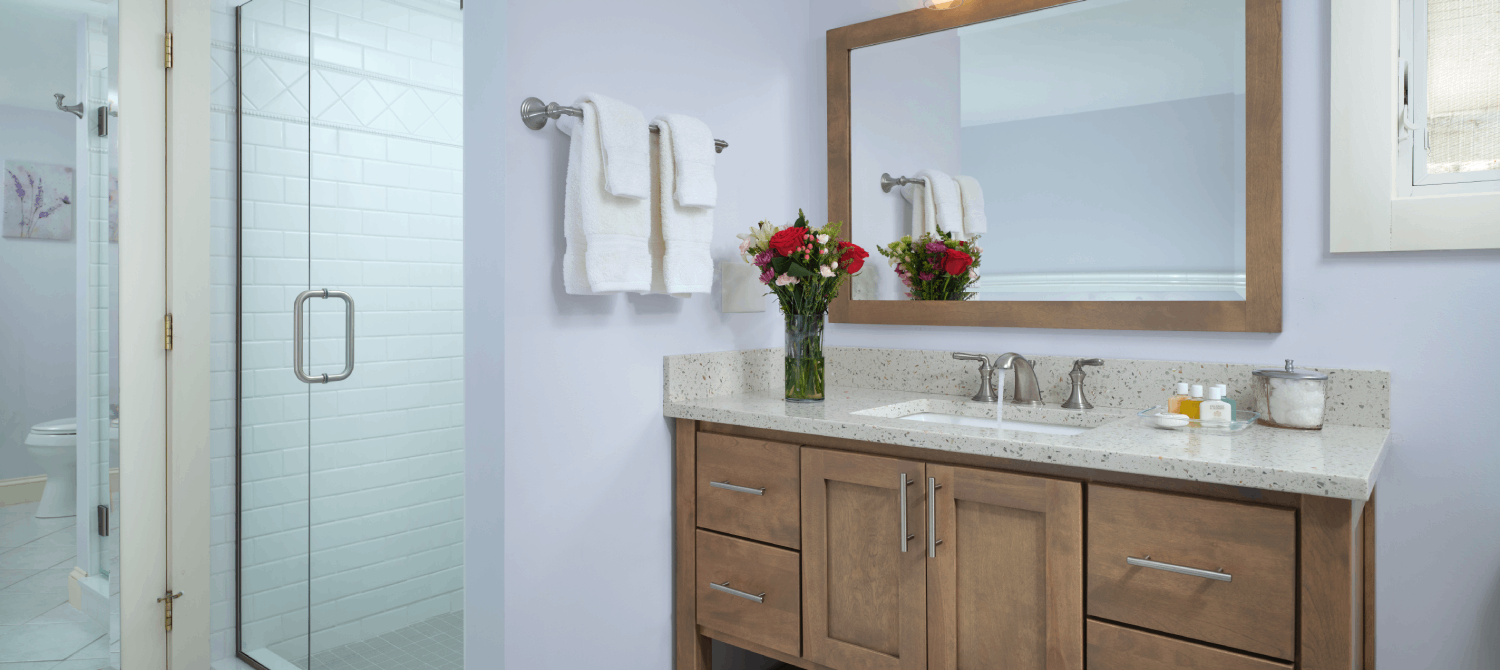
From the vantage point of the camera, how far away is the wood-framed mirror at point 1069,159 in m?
1.64

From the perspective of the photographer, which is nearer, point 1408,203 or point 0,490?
point 1408,203

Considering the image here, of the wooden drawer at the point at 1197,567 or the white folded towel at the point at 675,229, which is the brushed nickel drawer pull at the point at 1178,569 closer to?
the wooden drawer at the point at 1197,567

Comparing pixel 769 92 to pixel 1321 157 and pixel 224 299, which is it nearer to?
pixel 1321 157

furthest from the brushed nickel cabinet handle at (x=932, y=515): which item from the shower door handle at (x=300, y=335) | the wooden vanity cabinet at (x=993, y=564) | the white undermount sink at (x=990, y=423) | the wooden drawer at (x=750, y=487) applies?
the shower door handle at (x=300, y=335)

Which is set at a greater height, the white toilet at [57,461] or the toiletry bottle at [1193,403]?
the toiletry bottle at [1193,403]

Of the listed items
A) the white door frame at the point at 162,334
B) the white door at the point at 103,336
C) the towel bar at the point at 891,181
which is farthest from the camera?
the towel bar at the point at 891,181

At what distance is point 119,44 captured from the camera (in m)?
1.96

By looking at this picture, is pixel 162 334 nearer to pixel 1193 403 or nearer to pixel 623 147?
pixel 623 147

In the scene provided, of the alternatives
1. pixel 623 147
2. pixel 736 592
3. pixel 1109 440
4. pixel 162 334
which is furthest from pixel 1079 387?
pixel 162 334

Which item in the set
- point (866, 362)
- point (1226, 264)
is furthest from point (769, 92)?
point (1226, 264)

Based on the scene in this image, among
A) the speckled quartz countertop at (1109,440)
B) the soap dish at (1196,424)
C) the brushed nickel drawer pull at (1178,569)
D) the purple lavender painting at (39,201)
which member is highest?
the purple lavender painting at (39,201)

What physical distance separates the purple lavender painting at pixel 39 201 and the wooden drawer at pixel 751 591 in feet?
5.58

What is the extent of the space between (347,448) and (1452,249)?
261 cm

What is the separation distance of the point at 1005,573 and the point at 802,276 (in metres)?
0.79
